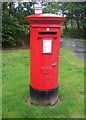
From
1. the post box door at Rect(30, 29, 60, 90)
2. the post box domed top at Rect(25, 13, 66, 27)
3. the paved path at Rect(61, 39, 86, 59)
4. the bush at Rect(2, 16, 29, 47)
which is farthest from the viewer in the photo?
the bush at Rect(2, 16, 29, 47)

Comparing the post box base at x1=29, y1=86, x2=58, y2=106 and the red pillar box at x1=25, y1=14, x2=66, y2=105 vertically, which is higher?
the red pillar box at x1=25, y1=14, x2=66, y2=105

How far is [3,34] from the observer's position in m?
8.52

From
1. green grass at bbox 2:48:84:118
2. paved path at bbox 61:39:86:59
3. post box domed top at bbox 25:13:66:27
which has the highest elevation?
post box domed top at bbox 25:13:66:27

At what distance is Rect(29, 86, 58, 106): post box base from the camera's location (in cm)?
277

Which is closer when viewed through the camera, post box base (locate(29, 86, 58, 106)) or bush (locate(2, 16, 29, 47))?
post box base (locate(29, 86, 58, 106))

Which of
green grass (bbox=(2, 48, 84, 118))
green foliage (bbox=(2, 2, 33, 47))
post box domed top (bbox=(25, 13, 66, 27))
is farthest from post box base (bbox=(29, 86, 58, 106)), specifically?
green foliage (bbox=(2, 2, 33, 47))

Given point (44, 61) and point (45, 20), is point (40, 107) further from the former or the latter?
point (45, 20)

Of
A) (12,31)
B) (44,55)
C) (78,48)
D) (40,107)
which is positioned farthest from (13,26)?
(40,107)

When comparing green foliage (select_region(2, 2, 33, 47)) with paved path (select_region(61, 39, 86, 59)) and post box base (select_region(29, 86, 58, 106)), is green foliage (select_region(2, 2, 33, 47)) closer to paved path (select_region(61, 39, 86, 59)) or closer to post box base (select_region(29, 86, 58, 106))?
paved path (select_region(61, 39, 86, 59))

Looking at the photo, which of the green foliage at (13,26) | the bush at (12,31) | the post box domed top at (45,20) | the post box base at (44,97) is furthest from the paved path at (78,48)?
the post box domed top at (45,20)

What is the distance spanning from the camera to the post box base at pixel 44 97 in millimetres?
2768

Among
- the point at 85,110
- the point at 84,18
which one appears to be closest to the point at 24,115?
the point at 85,110

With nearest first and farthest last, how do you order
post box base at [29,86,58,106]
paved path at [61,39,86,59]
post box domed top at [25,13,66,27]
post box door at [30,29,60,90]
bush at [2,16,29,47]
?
1. post box domed top at [25,13,66,27]
2. post box door at [30,29,60,90]
3. post box base at [29,86,58,106]
4. paved path at [61,39,86,59]
5. bush at [2,16,29,47]

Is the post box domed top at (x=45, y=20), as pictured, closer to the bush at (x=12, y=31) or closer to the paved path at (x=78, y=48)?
the paved path at (x=78, y=48)
